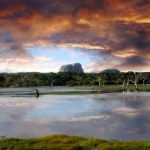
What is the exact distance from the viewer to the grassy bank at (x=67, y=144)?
1091 inches

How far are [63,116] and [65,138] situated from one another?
69.4 feet

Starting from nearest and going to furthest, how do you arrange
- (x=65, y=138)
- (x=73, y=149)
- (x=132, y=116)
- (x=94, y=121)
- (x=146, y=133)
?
(x=73, y=149) → (x=65, y=138) → (x=146, y=133) → (x=94, y=121) → (x=132, y=116)

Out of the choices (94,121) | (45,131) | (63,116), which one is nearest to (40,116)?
(63,116)

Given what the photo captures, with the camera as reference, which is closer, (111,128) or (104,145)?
(104,145)

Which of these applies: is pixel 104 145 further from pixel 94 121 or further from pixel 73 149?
pixel 94 121

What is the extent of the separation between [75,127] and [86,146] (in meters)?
14.3

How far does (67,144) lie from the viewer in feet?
96.7

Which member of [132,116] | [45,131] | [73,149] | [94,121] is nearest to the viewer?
[73,149]

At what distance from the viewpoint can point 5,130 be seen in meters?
41.5

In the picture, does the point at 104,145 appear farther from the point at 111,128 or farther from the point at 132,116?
the point at 132,116

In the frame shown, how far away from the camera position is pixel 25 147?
1102 inches

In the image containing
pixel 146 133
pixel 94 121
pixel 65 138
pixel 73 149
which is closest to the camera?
pixel 73 149

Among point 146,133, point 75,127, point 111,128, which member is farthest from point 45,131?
point 146,133

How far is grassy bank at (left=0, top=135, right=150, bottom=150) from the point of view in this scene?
27719mm
